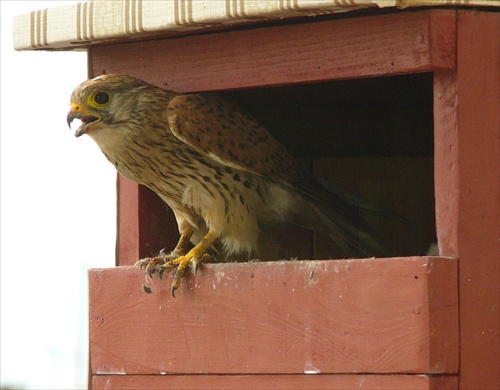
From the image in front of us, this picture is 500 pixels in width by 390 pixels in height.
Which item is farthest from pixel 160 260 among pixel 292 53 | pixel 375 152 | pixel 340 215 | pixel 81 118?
pixel 375 152

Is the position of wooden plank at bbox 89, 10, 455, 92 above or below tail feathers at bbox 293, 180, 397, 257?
above

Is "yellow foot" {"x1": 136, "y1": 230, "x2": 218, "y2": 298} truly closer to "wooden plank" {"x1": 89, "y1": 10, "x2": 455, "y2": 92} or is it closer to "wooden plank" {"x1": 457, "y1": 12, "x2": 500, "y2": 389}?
"wooden plank" {"x1": 89, "y1": 10, "x2": 455, "y2": 92}

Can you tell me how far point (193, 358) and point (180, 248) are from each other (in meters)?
0.48

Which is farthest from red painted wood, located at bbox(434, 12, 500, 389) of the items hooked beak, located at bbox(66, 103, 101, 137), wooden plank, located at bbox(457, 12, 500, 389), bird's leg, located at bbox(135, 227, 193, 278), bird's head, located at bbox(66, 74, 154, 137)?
hooked beak, located at bbox(66, 103, 101, 137)

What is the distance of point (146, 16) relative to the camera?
11.0ft

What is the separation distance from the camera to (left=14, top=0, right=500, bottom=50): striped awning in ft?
9.77

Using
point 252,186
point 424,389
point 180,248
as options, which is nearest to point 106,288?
point 180,248

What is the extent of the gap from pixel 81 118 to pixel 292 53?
0.77m

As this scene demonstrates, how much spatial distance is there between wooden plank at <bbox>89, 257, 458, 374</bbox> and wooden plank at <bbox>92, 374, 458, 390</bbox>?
0.02 meters

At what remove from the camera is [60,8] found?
11.6ft

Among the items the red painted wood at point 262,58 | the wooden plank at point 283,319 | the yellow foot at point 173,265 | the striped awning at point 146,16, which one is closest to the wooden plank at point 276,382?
the wooden plank at point 283,319

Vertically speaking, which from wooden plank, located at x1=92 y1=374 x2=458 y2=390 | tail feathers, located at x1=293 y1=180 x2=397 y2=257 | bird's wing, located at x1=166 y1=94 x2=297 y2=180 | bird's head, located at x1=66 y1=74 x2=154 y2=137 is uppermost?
bird's head, located at x1=66 y1=74 x2=154 y2=137

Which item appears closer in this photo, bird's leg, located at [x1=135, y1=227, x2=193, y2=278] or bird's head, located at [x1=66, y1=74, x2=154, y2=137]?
bird's leg, located at [x1=135, y1=227, x2=193, y2=278]

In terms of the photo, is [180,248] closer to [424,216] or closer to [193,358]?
[193,358]
